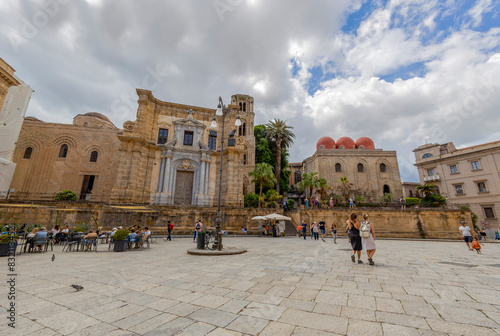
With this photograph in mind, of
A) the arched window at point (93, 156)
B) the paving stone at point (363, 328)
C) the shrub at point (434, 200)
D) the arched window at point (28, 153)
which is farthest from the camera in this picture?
the arched window at point (93, 156)

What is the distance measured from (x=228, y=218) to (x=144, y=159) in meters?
10.0

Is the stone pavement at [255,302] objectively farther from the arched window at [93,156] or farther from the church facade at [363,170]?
the church facade at [363,170]

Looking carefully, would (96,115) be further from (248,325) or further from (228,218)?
(248,325)

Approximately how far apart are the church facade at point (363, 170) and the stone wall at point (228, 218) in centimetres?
1387

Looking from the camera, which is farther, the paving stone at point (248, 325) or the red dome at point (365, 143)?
the red dome at point (365, 143)

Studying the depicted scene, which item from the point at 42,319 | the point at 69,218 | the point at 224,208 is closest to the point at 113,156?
the point at 69,218

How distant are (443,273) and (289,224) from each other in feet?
56.3

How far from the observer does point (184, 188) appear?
21297mm

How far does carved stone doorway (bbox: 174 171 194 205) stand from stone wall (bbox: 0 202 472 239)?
10.2 feet

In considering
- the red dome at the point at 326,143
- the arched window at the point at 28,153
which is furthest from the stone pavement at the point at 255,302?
the red dome at the point at 326,143

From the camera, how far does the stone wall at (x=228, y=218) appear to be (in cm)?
1591

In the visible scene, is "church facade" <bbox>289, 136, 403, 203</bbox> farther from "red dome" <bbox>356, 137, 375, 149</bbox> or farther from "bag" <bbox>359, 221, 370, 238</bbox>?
"bag" <bbox>359, 221, 370, 238</bbox>

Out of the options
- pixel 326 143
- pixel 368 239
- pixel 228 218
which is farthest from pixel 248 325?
pixel 326 143

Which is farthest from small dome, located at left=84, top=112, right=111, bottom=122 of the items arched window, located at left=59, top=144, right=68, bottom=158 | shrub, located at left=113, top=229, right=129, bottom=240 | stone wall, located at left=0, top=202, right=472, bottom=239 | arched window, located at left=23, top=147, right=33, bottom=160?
shrub, located at left=113, top=229, right=129, bottom=240
